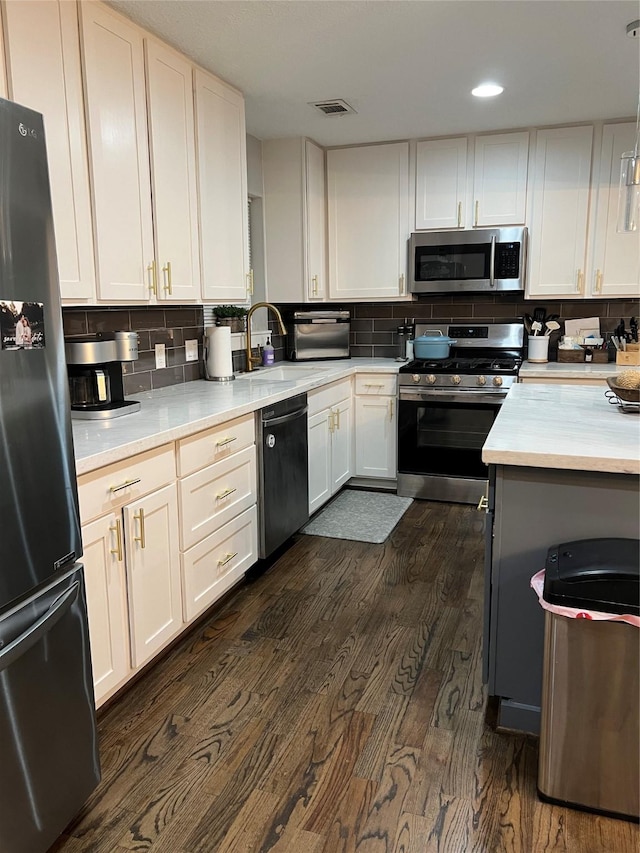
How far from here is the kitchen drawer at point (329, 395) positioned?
3.68 meters

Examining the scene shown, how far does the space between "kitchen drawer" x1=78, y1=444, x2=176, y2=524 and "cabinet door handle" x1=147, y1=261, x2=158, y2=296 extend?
0.78m

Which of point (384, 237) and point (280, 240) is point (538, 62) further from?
point (280, 240)

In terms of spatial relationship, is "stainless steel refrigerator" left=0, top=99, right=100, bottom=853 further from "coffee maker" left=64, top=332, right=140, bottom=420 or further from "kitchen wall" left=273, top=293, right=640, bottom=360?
"kitchen wall" left=273, top=293, right=640, bottom=360

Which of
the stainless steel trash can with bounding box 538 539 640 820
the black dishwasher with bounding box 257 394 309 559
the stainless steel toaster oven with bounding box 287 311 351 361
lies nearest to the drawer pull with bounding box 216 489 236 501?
the black dishwasher with bounding box 257 394 309 559

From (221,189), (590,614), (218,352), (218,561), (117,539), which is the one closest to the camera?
(590,614)

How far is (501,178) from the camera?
13.6 ft

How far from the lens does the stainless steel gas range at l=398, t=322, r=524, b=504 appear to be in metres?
4.12

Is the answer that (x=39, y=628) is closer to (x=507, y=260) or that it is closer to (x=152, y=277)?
(x=152, y=277)

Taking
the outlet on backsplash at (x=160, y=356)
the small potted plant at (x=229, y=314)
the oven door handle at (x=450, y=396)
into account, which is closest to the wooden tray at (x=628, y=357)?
the oven door handle at (x=450, y=396)

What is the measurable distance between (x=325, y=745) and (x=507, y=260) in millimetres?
3306

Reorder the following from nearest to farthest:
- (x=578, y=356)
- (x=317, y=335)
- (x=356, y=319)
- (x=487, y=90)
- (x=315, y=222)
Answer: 1. (x=487, y=90)
2. (x=578, y=356)
3. (x=315, y=222)
4. (x=317, y=335)
5. (x=356, y=319)

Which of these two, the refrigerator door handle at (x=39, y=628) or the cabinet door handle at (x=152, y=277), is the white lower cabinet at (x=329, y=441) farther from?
the refrigerator door handle at (x=39, y=628)

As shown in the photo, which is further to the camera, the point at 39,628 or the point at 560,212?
the point at 560,212

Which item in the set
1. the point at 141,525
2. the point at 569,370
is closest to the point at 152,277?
the point at 141,525
